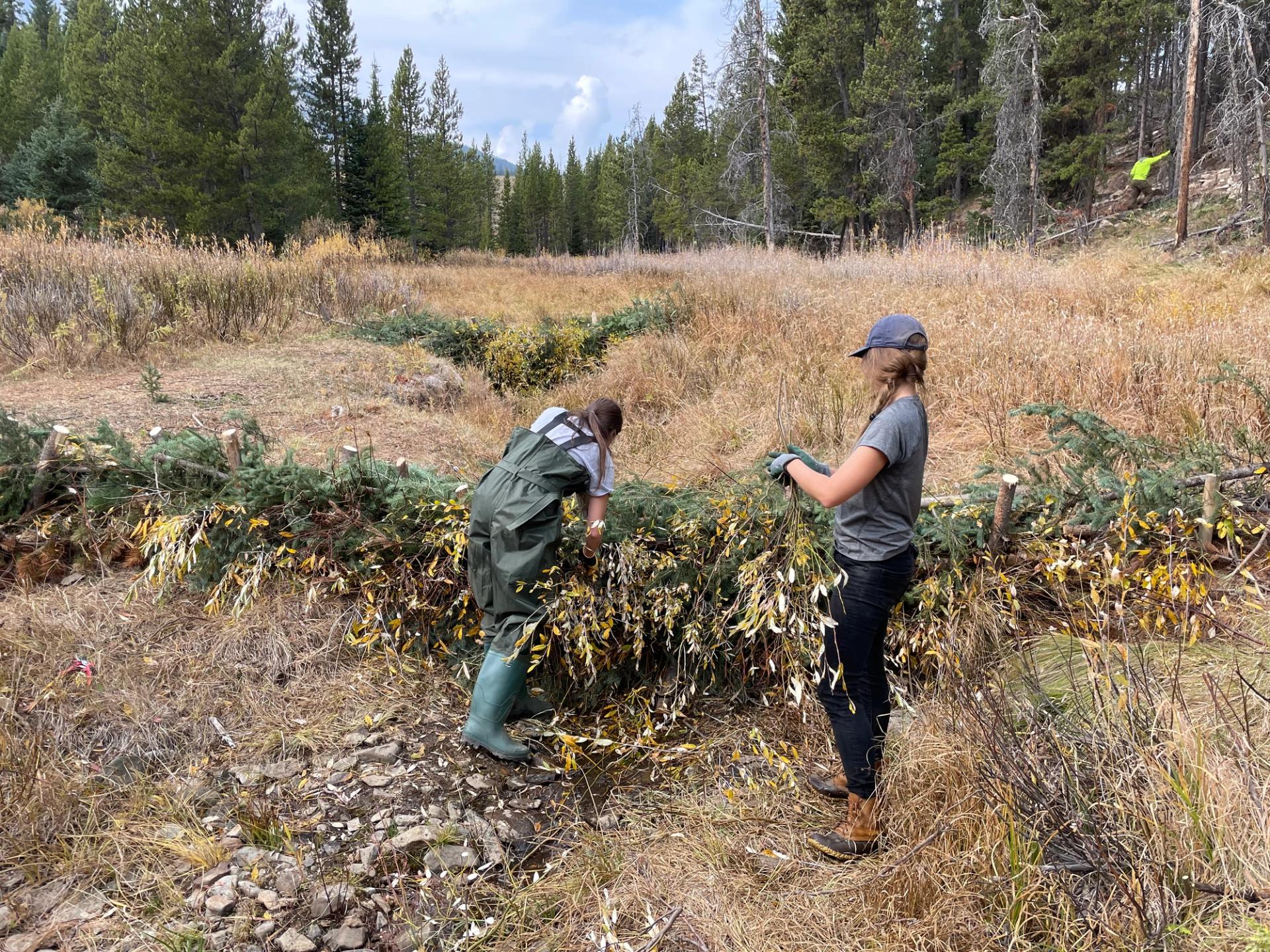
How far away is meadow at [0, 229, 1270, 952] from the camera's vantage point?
1.90 meters

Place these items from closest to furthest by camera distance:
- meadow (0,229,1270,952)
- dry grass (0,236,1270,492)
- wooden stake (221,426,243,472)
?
1. meadow (0,229,1270,952)
2. wooden stake (221,426,243,472)
3. dry grass (0,236,1270,492)

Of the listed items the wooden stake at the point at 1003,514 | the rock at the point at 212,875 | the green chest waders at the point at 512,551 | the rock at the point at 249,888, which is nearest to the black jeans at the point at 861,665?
the wooden stake at the point at 1003,514

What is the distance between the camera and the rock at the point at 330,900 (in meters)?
2.29

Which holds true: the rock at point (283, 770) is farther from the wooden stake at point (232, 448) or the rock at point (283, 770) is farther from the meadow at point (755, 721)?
the wooden stake at point (232, 448)

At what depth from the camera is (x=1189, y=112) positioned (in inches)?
552

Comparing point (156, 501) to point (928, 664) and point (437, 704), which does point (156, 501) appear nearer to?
point (437, 704)

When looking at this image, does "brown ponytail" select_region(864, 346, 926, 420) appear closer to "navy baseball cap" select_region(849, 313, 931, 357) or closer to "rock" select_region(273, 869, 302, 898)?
"navy baseball cap" select_region(849, 313, 931, 357)

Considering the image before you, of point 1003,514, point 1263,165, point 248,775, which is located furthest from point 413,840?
point 1263,165

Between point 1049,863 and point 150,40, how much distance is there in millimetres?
29577

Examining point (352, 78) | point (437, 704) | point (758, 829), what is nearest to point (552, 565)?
point (437, 704)

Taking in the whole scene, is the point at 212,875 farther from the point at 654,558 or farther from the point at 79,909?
the point at 654,558

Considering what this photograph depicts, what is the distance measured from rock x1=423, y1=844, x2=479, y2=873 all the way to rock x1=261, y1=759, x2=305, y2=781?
2.48 ft

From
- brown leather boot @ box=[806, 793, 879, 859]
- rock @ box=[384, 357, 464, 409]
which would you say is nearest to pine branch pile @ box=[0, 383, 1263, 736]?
brown leather boot @ box=[806, 793, 879, 859]

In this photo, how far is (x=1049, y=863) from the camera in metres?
1.81
